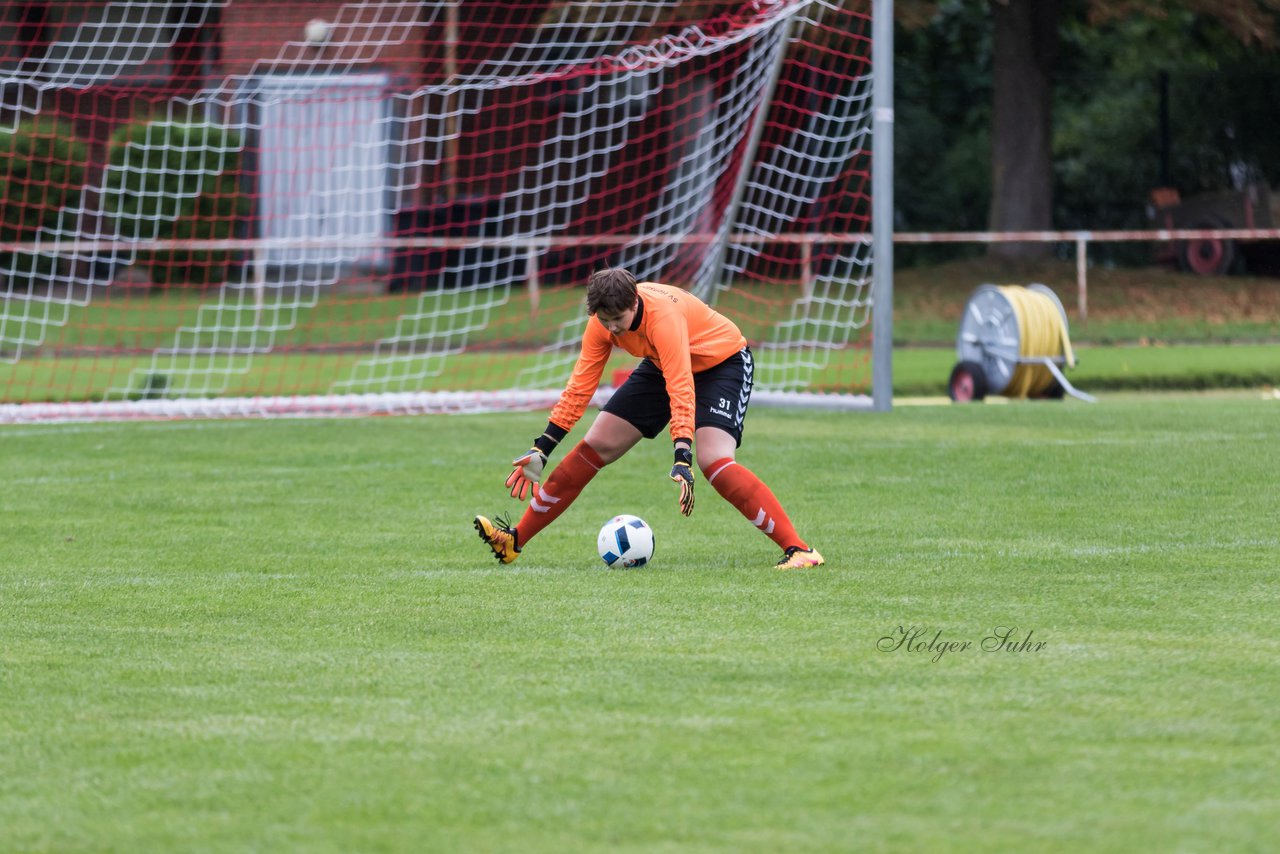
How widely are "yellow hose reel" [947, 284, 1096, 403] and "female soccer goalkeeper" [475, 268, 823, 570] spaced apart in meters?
8.07

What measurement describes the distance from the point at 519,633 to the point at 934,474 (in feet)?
15.7

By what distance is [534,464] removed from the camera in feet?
24.7

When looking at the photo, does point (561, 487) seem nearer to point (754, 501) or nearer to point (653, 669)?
point (754, 501)

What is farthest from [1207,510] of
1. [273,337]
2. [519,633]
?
[273,337]

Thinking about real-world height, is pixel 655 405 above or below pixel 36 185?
above

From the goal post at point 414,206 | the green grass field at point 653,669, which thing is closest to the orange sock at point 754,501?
the green grass field at point 653,669

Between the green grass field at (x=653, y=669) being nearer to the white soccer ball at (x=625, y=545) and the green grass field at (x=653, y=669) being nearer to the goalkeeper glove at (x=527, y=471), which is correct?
the white soccer ball at (x=625, y=545)

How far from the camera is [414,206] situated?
901 inches

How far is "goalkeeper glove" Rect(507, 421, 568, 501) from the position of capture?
24.7ft

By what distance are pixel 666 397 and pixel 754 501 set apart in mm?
648

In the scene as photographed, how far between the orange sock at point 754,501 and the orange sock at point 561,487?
580 mm

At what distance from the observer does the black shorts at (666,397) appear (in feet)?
25.5

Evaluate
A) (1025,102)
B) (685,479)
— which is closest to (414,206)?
(1025,102)

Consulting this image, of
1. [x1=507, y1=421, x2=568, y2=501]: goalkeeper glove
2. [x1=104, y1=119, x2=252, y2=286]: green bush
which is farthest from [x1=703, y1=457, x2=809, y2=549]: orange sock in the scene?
[x1=104, y1=119, x2=252, y2=286]: green bush
